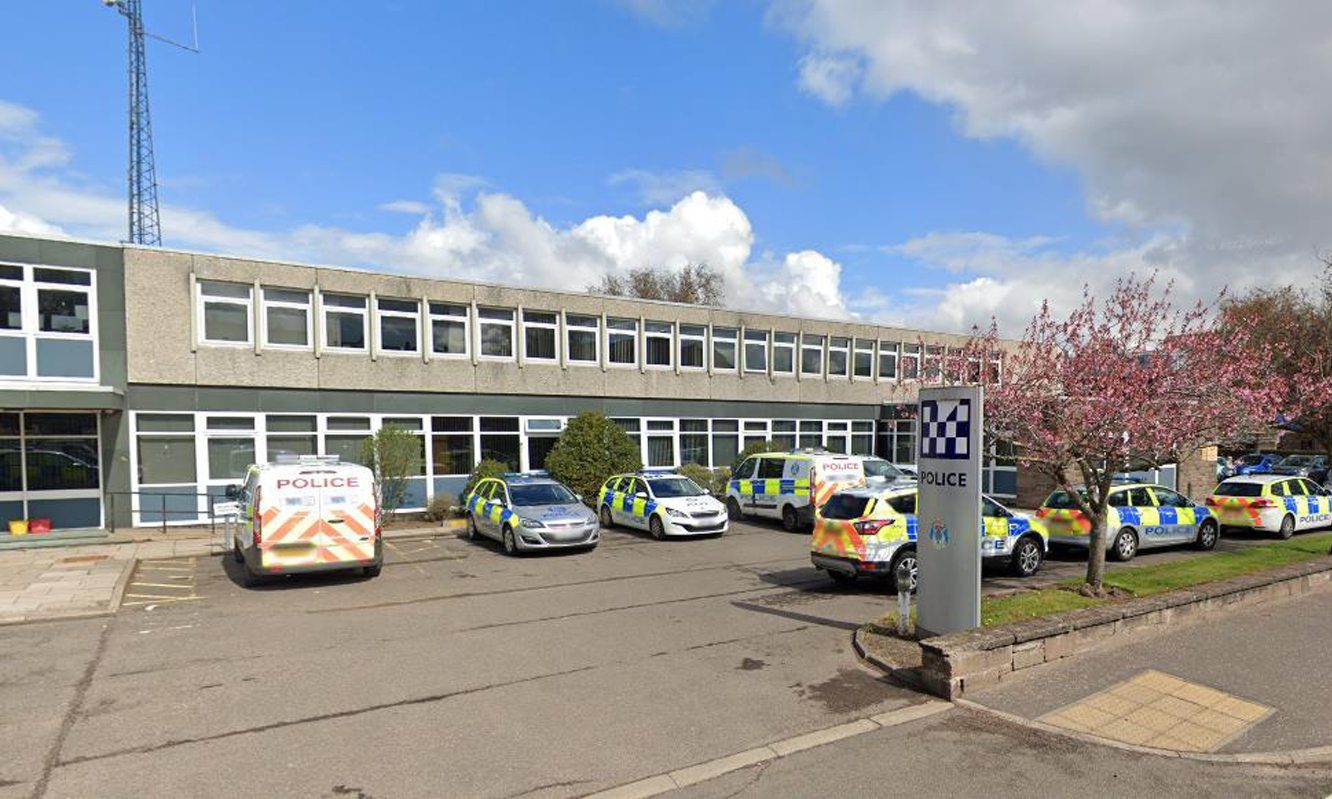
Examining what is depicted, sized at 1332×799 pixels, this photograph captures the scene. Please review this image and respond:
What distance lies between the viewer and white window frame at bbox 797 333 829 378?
29.3 m

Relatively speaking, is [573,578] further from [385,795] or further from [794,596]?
[385,795]

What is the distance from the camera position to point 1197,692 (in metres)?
6.40

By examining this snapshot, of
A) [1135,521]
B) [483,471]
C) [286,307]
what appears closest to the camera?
[1135,521]

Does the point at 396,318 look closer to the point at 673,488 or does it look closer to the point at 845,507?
the point at 673,488

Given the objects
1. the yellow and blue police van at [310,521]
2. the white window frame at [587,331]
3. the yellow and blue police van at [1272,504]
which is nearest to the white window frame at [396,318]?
the white window frame at [587,331]

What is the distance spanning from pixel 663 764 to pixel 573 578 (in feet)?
23.7

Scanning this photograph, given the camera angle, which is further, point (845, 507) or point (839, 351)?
point (839, 351)

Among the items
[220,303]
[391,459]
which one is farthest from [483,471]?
[220,303]

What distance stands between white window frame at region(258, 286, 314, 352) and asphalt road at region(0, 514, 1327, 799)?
30.2 ft

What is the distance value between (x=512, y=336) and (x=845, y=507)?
1419 cm

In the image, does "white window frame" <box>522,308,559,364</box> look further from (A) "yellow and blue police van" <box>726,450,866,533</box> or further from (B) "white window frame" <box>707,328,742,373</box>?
(A) "yellow and blue police van" <box>726,450,866,533</box>

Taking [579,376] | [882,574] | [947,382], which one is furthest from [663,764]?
[579,376]

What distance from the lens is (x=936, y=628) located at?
7.59 meters

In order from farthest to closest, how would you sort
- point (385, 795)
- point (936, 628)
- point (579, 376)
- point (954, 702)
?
point (579, 376) → point (936, 628) → point (954, 702) → point (385, 795)
